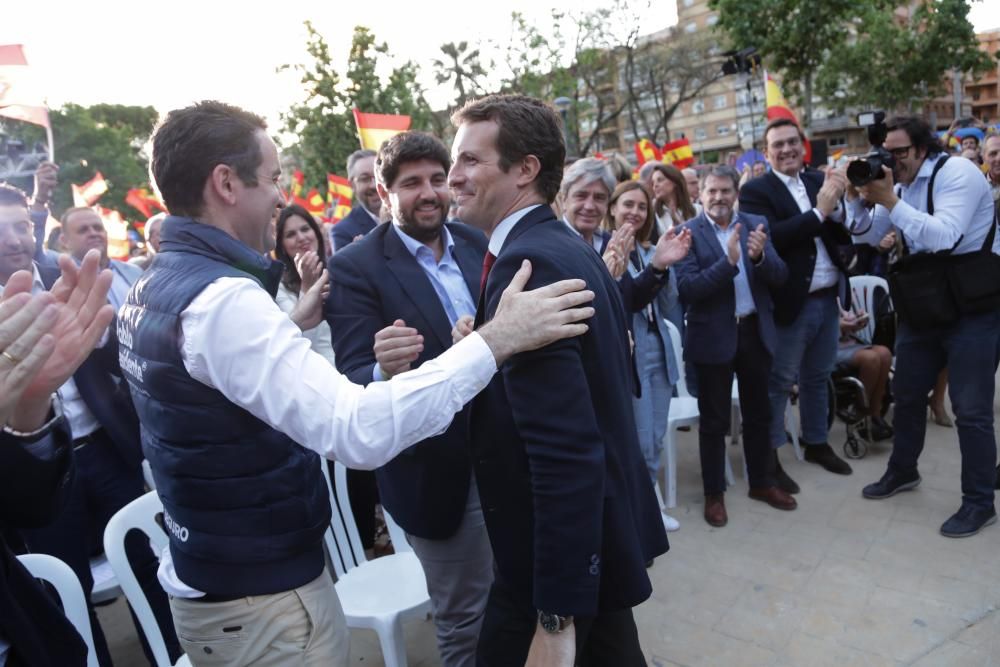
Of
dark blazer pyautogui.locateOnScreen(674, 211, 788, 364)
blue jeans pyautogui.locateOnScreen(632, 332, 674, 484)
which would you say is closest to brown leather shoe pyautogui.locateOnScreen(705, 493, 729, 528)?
blue jeans pyautogui.locateOnScreen(632, 332, 674, 484)

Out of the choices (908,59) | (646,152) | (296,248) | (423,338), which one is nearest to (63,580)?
(423,338)

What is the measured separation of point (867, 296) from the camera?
4.99 meters

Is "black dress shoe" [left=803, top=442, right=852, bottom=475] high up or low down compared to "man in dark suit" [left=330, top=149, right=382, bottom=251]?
down

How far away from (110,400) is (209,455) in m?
1.78

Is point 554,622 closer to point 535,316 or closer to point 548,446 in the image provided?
point 548,446

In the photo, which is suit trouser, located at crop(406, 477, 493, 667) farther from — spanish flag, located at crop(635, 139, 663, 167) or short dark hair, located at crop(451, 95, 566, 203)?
spanish flag, located at crop(635, 139, 663, 167)

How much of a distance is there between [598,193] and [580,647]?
2291mm

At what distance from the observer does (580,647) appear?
1.44 metres

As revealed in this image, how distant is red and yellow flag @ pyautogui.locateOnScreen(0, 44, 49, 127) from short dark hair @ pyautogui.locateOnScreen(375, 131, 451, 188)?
2.22 metres

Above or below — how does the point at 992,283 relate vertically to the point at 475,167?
below

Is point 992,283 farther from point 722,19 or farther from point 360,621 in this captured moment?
point 722,19

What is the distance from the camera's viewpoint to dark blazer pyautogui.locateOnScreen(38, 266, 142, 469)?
277 cm

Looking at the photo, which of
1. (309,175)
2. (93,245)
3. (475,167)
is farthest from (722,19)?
(475,167)

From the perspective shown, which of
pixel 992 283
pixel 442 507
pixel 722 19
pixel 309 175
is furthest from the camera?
pixel 309 175
